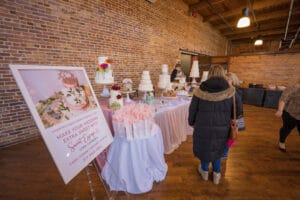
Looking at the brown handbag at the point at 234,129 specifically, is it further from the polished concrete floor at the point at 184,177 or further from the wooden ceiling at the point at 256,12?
the wooden ceiling at the point at 256,12

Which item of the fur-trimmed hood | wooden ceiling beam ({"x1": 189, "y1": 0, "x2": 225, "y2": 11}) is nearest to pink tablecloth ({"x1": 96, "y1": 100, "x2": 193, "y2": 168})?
the fur-trimmed hood

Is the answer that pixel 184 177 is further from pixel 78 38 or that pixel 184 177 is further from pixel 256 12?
pixel 256 12

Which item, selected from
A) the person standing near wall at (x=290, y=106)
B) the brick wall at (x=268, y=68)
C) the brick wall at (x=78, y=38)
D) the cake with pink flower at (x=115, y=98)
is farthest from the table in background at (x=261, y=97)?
the cake with pink flower at (x=115, y=98)

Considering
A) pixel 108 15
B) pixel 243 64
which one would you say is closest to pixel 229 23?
pixel 243 64

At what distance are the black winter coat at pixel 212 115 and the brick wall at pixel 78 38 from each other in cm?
274

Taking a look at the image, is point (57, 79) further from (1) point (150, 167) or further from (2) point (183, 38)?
(2) point (183, 38)

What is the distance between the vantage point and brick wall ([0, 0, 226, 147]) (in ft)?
7.79

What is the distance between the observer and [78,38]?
3.08 metres

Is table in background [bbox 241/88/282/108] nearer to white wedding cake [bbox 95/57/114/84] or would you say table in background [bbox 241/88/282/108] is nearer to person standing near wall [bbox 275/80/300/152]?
person standing near wall [bbox 275/80/300/152]

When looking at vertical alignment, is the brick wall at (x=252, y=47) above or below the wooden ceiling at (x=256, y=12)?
below

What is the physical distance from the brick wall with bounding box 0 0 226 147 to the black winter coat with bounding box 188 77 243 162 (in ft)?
9.00

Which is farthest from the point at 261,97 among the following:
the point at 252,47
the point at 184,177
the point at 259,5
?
the point at 252,47

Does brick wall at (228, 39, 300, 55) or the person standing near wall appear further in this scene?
brick wall at (228, 39, 300, 55)

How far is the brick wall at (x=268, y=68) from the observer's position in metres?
5.18
